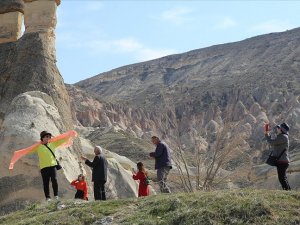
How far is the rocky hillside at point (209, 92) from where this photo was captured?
68125 millimetres

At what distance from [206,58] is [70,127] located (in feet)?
363

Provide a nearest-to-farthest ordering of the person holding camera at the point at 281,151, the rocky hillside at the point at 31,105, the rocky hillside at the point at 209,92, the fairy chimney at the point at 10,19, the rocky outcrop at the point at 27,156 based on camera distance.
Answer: the person holding camera at the point at 281,151, the rocky outcrop at the point at 27,156, the rocky hillside at the point at 31,105, the fairy chimney at the point at 10,19, the rocky hillside at the point at 209,92

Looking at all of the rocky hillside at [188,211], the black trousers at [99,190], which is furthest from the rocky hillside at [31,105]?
the rocky hillside at [188,211]

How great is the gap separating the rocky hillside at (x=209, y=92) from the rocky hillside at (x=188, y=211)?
129 ft

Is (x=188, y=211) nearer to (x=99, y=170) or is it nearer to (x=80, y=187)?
(x=99, y=170)

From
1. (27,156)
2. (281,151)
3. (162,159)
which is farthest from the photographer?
(27,156)

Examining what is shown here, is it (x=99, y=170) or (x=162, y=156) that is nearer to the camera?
(x=99, y=170)

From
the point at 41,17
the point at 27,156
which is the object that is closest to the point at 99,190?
the point at 27,156

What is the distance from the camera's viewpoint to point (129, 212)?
29.6 ft

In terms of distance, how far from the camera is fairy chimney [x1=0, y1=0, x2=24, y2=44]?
20.9m

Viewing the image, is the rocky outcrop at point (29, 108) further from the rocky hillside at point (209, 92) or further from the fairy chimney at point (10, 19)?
the rocky hillside at point (209, 92)

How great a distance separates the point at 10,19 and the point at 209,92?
243 feet

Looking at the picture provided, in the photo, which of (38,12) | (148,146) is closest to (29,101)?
(38,12)

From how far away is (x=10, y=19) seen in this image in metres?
21.1
